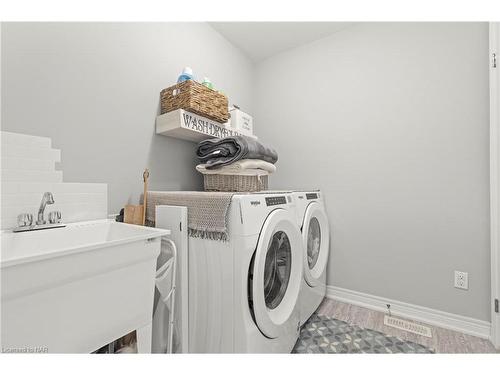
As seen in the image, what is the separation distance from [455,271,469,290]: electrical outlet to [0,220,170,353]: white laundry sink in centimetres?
187

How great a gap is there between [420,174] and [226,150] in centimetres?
139

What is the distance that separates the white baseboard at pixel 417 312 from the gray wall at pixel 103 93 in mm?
1558

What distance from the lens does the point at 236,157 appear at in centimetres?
122

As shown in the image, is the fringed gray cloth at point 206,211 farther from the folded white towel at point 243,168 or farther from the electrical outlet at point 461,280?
the electrical outlet at point 461,280

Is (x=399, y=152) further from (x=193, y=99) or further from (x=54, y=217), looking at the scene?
(x=54, y=217)

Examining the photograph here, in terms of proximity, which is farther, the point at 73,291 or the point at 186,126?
the point at 186,126

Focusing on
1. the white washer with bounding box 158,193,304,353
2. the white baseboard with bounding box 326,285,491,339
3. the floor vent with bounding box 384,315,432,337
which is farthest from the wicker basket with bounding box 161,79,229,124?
the floor vent with bounding box 384,315,432,337

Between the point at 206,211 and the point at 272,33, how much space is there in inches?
70.1

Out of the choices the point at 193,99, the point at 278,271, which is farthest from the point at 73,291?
the point at 193,99

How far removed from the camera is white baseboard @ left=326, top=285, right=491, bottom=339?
1428 mm
